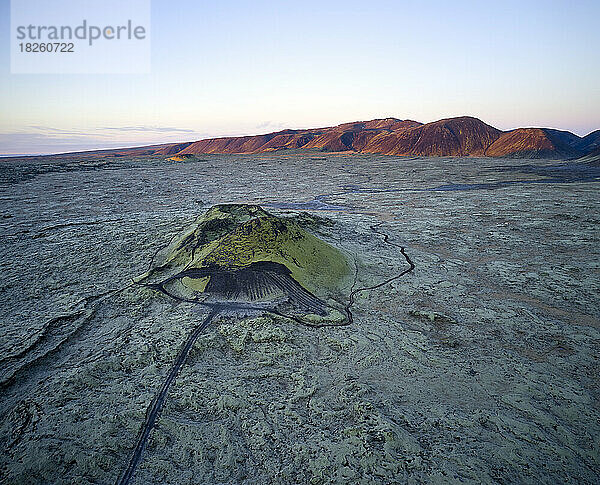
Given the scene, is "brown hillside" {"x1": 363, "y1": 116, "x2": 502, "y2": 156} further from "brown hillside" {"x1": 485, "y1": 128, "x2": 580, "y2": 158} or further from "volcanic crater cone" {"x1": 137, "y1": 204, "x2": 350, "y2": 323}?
"volcanic crater cone" {"x1": 137, "y1": 204, "x2": 350, "y2": 323}

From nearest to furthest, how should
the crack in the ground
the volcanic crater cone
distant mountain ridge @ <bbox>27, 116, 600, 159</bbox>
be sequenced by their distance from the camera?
1. the crack in the ground
2. the volcanic crater cone
3. distant mountain ridge @ <bbox>27, 116, 600, 159</bbox>

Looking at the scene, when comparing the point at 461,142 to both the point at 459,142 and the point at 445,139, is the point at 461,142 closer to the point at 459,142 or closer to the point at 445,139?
the point at 459,142

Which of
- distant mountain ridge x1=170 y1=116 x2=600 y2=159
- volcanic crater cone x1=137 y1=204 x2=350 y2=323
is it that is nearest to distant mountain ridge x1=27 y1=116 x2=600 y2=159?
distant mountain ridge x1=170 y1=116 x2=600 y2=159

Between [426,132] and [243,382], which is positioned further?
[426,132]

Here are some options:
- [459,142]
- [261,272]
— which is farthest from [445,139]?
[261,272]

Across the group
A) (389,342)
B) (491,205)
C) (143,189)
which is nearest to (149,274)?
(389,342)

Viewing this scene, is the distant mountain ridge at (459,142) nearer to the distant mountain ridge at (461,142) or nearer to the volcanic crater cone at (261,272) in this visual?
the distant mountain ridge at (461,142)

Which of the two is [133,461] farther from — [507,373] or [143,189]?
[143,189]

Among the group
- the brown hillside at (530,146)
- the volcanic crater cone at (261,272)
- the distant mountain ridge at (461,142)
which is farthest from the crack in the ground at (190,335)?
the distant mountain ridge at (461,142)

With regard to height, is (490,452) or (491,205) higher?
(491,205)
